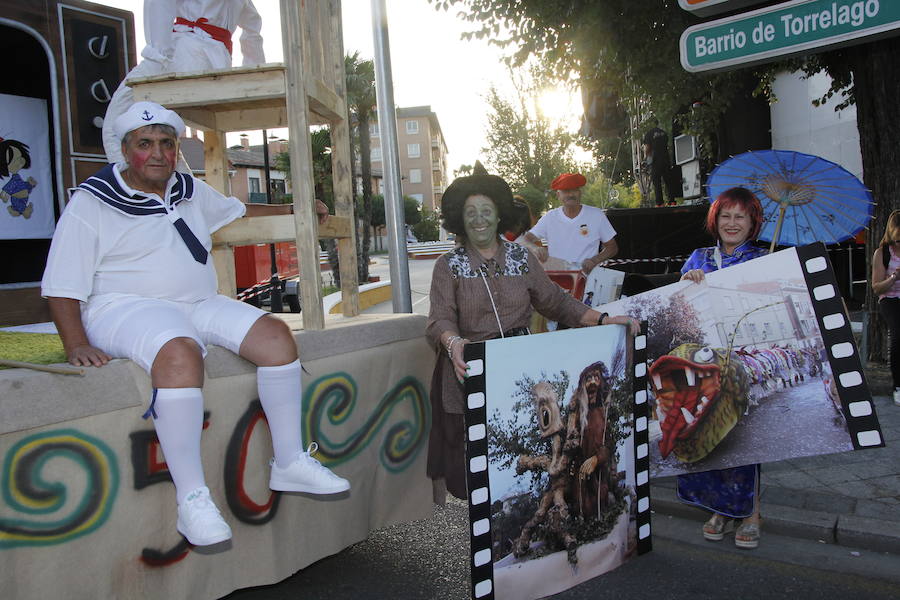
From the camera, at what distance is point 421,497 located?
349 centimetres

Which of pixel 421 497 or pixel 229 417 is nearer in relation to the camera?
pixel 229 417

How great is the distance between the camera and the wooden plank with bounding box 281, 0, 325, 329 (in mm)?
2930

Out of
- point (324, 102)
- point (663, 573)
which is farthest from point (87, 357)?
point (663, 573)

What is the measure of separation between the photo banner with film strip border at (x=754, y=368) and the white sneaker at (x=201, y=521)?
6.19 ft

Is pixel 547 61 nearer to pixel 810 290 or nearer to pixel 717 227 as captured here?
pixel 717 227

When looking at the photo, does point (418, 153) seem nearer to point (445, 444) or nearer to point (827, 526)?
point (827, 526)

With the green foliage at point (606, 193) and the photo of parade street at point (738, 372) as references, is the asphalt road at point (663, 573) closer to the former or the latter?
the photo of parade street at point (738, 372)

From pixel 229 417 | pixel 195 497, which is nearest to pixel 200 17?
pixel 229 417

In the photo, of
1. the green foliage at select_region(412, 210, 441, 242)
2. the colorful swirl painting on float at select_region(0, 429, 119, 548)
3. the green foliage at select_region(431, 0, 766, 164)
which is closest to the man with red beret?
the green foliage at select_region(431, 0, 766, 164)

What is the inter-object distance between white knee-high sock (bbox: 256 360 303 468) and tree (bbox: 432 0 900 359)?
5.10 metres

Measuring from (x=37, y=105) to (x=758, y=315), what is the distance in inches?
268

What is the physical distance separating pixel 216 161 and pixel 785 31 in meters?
3.31

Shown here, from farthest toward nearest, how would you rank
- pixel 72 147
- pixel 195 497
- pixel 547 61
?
1. pixel 547 61
2. pixel 72 147
3. pixel 195 497

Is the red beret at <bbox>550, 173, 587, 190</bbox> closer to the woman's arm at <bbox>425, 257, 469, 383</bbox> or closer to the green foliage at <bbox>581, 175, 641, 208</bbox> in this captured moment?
the woman's arm at <bbox>425, 257, 469, 383</bbox>
